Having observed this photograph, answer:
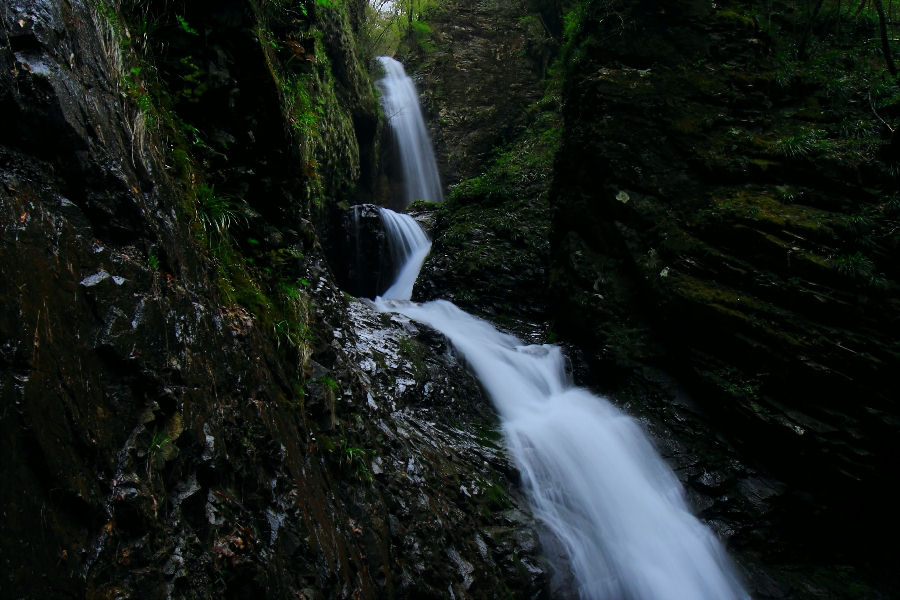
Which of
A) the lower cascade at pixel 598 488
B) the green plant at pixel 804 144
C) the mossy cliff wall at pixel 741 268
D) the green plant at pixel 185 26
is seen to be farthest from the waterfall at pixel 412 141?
the green plant at pixel 185 26

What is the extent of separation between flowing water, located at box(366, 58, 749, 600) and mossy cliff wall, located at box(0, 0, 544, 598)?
3.22ft

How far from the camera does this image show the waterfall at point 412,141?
1934 cm

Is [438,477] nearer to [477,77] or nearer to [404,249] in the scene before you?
[404,249]

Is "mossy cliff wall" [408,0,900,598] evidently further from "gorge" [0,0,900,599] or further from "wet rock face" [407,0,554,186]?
"wet rock face" [407,0,554,186]

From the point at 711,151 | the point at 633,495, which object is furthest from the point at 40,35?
the point at 711,151

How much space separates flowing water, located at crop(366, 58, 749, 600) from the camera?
5.81 m

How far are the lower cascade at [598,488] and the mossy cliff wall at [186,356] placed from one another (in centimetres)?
102

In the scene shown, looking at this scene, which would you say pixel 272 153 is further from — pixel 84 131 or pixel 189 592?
pixel 189 592

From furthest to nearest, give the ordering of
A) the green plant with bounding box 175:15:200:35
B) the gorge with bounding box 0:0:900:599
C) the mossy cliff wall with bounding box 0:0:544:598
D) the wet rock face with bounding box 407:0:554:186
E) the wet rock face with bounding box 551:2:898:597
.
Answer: the wet rock face with bounding box 407:0:554:186
the wet rock face with bounding box 551:2:898:597
the green plant with bounding box 175:15:200:35
the gorge with bounding box 0:0:900:599
the mossy cliff wall with bounding box 0:0:544:598

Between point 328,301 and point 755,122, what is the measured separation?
7.68 meters

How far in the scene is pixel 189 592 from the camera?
192 cm

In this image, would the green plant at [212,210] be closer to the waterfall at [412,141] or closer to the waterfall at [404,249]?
the waterfall at [404,249]

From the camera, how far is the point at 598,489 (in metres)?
6.69

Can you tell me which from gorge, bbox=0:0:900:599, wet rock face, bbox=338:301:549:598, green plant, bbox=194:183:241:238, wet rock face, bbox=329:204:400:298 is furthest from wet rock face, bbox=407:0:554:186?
green plant, bbox=194:183:241:238
